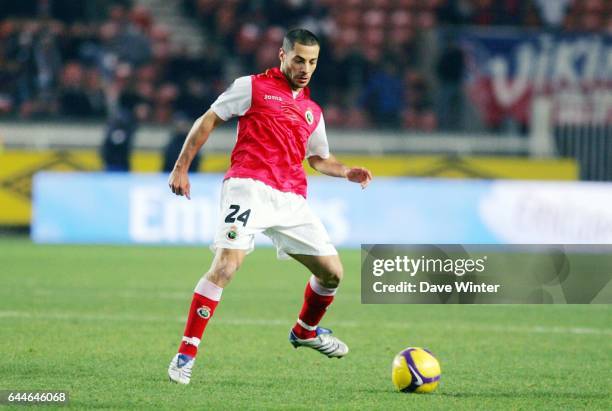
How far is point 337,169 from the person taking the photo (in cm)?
717

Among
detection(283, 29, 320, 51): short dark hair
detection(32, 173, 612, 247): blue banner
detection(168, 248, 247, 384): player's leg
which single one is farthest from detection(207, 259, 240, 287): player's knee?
detection(32, 173, 612, 247): blue banner

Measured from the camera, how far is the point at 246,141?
6.70 metres

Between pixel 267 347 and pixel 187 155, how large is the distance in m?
2.01

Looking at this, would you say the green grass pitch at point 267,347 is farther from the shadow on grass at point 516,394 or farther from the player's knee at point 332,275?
the player's knee at point 332,275

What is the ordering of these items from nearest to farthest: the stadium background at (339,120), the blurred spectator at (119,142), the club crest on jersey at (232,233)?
the club crest on jersey at (232,233) → the stadium background at (339,120) → the blurred spectator at (119,142)

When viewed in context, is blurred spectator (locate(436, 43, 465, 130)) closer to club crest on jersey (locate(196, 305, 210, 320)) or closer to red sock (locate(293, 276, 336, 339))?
red sock (locate(293, 276, 336, 339))

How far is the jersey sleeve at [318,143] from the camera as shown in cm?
711

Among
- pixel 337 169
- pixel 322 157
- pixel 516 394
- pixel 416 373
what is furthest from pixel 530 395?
pixel 322 157

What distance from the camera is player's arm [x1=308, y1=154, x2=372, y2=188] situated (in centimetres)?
692

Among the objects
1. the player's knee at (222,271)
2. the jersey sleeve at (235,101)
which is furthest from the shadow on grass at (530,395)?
the jersey sleeve at (235,101)

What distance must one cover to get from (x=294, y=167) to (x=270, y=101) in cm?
41

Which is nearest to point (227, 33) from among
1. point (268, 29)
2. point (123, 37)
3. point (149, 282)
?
point (268, 29)

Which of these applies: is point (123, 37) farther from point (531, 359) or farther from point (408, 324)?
point (531, 359)

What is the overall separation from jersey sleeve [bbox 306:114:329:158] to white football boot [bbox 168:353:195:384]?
1584 mm
